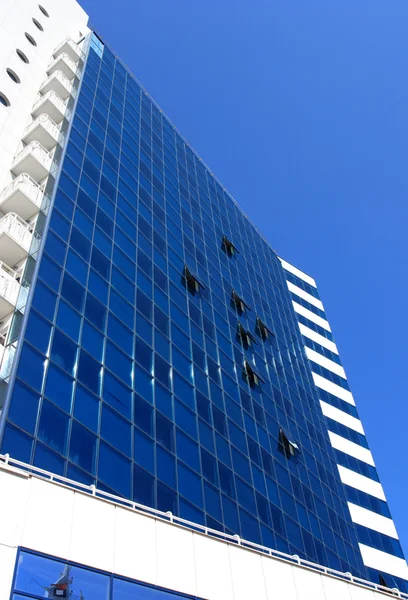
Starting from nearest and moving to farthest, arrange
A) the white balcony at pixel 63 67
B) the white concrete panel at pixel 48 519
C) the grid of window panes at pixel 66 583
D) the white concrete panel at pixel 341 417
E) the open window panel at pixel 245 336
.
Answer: the grid of window panes at pixel 66 583
the white concrete panel at pixel 48 519
the open window panel at pixel 245 336
the white balcony at pixel 63 67
the white concrete panel at pixel 341 417

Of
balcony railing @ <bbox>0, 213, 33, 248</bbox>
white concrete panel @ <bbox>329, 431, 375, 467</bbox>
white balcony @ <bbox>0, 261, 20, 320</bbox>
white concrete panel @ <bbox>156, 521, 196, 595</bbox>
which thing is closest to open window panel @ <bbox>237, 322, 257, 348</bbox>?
white concrete panel @ <bbox>329, 431, 375, 467</bbox>

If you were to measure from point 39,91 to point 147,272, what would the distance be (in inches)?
525

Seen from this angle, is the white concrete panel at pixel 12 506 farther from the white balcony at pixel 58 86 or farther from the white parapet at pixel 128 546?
the white balcony at pixel 58 86

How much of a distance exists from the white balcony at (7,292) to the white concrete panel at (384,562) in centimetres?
2572

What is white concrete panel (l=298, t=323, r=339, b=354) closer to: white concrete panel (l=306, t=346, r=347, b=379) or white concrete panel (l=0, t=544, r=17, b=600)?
white concrete panel (l=306, t=346, r=347, b=379)

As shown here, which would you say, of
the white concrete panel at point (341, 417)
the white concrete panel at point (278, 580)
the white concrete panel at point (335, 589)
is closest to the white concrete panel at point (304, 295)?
the white concrete panel at point (341, 417)

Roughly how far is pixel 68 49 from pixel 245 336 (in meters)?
20.9

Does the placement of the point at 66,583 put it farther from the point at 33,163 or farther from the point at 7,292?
the point at 33,163

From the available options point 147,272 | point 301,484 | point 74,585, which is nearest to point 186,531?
point 74,585

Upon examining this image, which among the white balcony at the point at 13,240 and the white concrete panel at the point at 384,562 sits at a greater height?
the white balcony at the point at 13,240

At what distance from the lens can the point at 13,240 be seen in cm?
2098

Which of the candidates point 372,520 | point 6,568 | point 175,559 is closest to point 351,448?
point 372,520

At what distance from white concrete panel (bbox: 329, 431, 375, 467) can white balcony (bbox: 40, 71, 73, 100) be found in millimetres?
28389

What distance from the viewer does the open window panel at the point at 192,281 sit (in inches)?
1213
